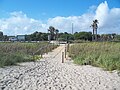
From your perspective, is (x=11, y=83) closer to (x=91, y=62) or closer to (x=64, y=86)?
(x=64, y=86)

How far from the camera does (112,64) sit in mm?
15664

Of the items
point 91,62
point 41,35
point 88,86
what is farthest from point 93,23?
point 88,86

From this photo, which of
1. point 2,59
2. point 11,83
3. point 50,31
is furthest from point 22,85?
point 50,31

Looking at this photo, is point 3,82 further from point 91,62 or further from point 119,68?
point 91,62

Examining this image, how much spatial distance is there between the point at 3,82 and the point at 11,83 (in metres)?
0.37

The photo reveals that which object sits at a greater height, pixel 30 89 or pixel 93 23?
pixel 93 23

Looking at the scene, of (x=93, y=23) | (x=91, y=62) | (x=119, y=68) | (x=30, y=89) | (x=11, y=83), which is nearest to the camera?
(x=30, y=89)

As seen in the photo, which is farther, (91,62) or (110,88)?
(91,62)

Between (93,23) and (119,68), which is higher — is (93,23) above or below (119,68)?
above

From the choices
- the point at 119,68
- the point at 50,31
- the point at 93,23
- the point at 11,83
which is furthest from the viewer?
the point at 50,31

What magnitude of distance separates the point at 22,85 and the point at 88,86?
2.74 m

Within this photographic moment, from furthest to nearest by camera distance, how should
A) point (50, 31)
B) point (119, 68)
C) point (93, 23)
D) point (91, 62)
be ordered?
1. point (50, 31)
2. point (93, 23)
3. point (91, 62)
4. point (119, 68)

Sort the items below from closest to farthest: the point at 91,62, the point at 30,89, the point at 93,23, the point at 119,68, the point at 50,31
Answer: the point at 30,89
the point at 119,68
the point at 91,62
the point at 93,23
the point at 50,31

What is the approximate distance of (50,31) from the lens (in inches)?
4555
